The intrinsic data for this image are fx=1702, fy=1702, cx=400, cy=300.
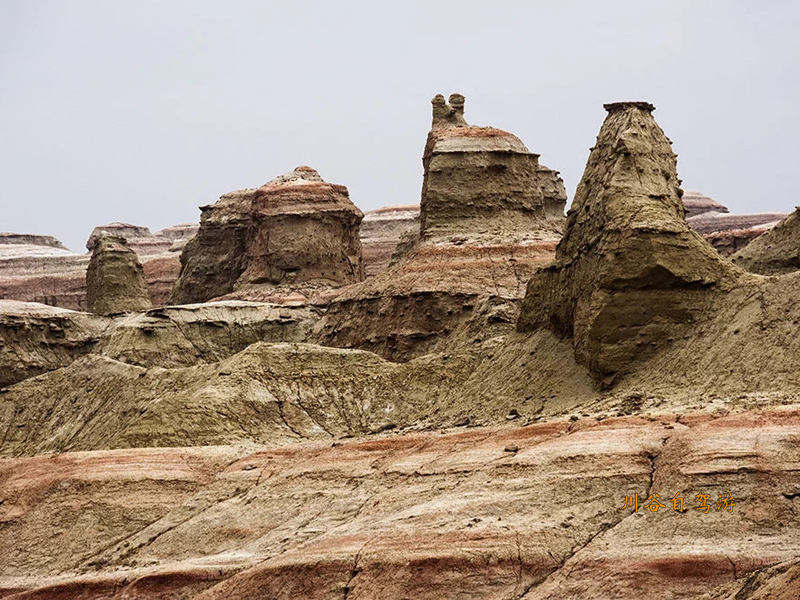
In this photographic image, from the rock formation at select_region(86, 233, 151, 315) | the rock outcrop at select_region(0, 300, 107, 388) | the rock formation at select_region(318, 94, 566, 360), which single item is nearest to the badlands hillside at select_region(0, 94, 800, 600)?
the rock formation at select_region(318, 94, 566, 360)

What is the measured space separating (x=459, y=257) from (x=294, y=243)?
821 inches

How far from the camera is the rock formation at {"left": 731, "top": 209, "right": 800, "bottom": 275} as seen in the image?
4538cm

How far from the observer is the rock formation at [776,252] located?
45.4 m

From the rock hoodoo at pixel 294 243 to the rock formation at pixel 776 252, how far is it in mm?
33852

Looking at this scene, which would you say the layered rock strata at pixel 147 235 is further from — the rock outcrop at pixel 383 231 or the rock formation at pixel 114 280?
the rock formation at pixel 114 280

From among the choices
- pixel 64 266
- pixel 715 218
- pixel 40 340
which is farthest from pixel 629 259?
pixel 715 218

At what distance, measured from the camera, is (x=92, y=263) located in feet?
273

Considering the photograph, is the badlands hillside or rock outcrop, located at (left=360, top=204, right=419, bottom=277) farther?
rock outcrop, located at (left=360, top=204, right=419, bottom=277)

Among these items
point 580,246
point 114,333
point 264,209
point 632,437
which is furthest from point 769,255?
point 264,209

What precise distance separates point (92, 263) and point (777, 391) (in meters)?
58.4

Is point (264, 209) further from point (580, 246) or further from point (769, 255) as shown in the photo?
point (580, 246)

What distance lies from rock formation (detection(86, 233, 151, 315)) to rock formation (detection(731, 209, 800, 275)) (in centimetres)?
3977

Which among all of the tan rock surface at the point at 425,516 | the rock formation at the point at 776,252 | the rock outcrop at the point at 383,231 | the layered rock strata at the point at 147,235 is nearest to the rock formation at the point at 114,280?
the rock outcrop at the point at 383,231

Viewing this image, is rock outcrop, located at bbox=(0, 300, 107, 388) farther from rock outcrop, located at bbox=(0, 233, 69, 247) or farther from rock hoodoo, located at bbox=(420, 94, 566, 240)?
rock outcrop, located at bbox=(0, 233, 69, 247)
